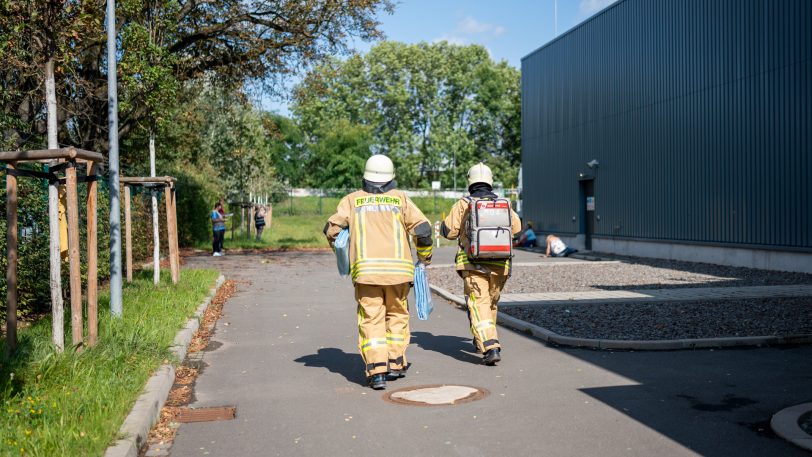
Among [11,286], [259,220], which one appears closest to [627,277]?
[11,286]

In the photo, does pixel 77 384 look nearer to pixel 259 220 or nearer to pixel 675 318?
pixel 675 318

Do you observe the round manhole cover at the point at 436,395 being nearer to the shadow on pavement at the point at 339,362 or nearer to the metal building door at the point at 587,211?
the shadow on pavement at the point at 339,362

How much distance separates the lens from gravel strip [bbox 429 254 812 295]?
15.6m

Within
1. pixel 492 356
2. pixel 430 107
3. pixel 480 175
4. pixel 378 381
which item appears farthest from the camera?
pixel 430 107

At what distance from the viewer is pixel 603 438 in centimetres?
532

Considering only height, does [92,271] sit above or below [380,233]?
below

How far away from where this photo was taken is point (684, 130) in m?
22.4

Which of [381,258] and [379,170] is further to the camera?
[379,170]

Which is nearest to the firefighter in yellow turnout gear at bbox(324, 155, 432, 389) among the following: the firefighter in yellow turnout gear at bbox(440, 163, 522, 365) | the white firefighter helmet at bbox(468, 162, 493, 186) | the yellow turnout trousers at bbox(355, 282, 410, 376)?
the yellow turnout trousers at bbox(355, 282, 410, 376)

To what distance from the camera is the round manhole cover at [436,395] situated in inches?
254

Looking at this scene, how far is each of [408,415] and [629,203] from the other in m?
20.8

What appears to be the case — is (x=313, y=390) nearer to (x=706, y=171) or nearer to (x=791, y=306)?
(x=791, y=306)

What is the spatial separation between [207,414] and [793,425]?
160 inches

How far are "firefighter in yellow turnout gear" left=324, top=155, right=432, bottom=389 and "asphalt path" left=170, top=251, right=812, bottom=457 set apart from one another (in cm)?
33
